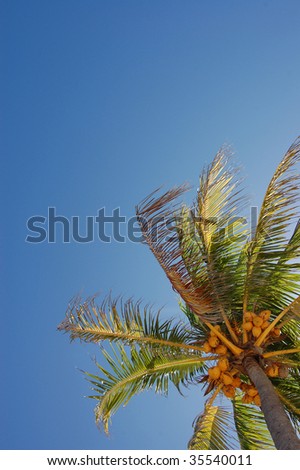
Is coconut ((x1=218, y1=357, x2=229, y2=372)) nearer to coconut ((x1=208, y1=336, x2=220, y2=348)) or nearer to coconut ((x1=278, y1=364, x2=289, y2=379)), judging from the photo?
coconut ((x1=208, y1=336, x2=220, y2=348))

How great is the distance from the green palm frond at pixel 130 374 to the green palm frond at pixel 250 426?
4.32 ft

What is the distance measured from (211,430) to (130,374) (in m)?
1.50

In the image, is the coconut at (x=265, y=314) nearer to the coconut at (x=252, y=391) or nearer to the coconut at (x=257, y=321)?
the coconut at (x=257, y=321)

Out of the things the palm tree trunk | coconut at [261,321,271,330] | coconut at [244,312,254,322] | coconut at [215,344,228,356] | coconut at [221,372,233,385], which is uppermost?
coconut at [244,312,254,322]

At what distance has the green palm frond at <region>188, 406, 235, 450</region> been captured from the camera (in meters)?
8.02

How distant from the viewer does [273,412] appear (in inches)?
245

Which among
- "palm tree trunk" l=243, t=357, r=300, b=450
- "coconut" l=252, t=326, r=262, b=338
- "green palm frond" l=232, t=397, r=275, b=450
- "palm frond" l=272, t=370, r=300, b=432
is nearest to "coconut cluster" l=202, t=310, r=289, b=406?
"coconut" l=252, t=326, r=262, b=338

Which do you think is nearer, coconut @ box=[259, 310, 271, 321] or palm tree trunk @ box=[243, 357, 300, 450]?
palm tree trunk @ box=[243, 357, 300, 450]

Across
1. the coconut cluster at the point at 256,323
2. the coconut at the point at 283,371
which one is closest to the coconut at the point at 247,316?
the coconut cluster at the point at 256,323

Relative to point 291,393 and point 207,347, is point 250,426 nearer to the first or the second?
point 291,393

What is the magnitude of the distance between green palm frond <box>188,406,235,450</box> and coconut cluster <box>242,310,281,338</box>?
1502 millimetres
